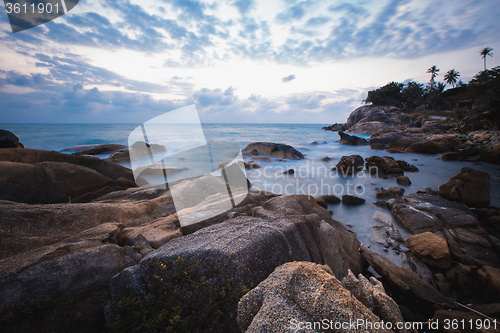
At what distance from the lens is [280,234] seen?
2725 mm

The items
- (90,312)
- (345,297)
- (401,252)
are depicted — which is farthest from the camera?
(401,252)

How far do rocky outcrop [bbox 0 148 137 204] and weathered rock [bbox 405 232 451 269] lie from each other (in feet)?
27.6

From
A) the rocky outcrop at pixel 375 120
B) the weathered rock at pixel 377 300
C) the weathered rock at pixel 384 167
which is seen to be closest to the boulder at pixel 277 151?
the weathered rock at pixel 384 167

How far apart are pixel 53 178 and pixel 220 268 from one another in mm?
6191

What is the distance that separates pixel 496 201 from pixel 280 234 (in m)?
10.2

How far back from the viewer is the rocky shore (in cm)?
172

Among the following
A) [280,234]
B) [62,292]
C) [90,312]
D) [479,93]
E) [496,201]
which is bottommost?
[496,201]

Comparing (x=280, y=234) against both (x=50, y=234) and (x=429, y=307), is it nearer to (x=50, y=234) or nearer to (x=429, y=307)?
(x=429, y=307)

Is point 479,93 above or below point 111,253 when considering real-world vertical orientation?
above

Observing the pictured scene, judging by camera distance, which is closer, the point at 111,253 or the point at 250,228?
the point at 111,253

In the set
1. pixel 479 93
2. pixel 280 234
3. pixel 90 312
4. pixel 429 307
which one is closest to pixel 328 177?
pixel 429 307

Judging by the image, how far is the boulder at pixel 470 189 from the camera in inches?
241

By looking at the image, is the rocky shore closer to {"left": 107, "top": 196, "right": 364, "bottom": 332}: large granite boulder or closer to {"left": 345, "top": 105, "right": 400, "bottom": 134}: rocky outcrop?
{"left": 107, "top": 196, "right": 364, "bottom": 332}: large granite boulder

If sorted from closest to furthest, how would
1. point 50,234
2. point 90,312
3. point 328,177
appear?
point 90,312 → point 50,234 → point 328,177
